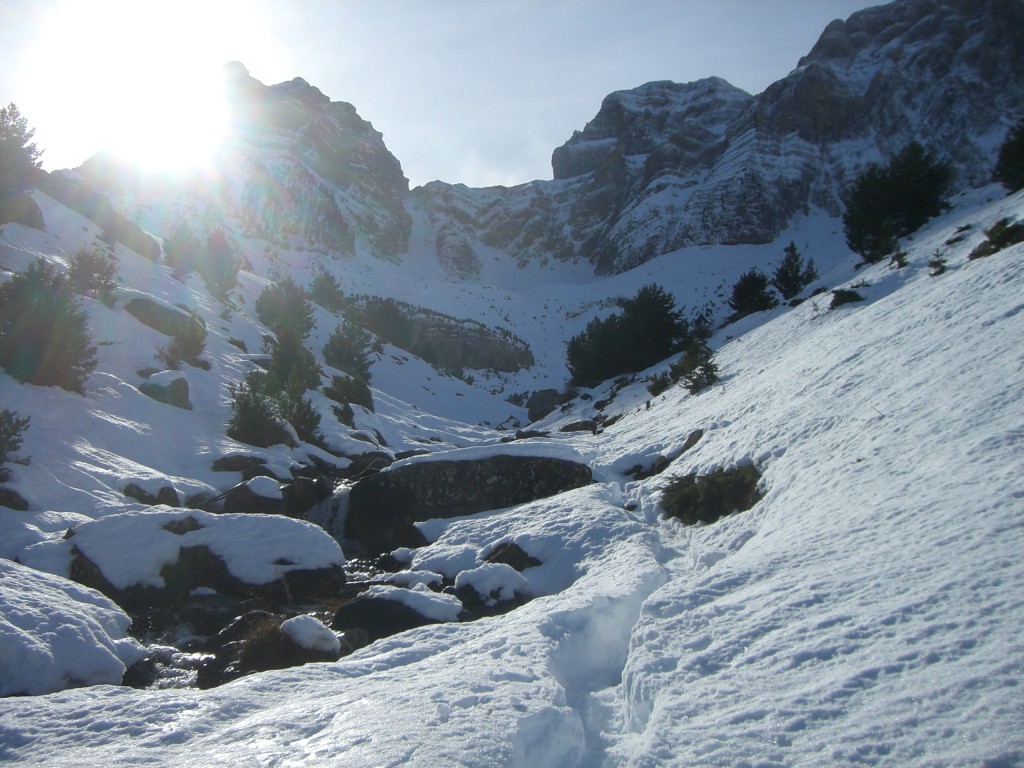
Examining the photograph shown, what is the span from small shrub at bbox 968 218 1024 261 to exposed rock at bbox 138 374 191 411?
1892 centimetres

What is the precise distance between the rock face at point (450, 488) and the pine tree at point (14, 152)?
1809 centimetres

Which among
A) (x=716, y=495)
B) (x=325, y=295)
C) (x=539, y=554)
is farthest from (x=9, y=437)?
(x=325, y=295)

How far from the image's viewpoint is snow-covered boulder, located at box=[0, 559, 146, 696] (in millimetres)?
6047

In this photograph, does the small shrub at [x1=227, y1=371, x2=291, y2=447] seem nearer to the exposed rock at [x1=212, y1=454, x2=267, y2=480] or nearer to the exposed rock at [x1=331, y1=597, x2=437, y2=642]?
the exposed rock at [x1=212, y1=454, x2=267, y2=480]

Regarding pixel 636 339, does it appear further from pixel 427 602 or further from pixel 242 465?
pixel 427 602

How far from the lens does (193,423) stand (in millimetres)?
17297

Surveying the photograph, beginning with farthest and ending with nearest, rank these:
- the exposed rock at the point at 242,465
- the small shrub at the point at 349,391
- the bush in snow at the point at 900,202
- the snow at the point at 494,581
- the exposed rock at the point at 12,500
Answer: the small shrub at the point at 349,391
the bush in snow at the point at 900,202
the exposed rock at the point at 242,465
the exposed rock at the point at 12,500
the snow at the point at 494,581

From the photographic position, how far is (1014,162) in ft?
62.2

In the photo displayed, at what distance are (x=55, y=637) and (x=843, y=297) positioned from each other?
56.3 ft

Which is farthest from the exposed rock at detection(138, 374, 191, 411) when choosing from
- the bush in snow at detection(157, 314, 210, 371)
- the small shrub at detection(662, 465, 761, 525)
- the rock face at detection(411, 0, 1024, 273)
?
the rock face at detection(411, 0, 1024, 273)

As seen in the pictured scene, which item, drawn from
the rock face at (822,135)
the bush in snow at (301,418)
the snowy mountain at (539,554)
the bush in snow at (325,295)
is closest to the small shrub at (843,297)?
the snowy mountain at (539,554)

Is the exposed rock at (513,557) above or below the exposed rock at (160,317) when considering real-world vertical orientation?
below

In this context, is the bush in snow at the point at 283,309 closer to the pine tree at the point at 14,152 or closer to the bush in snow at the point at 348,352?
the bush in snow at the point at 348,352

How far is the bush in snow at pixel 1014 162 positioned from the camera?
18.7 m
